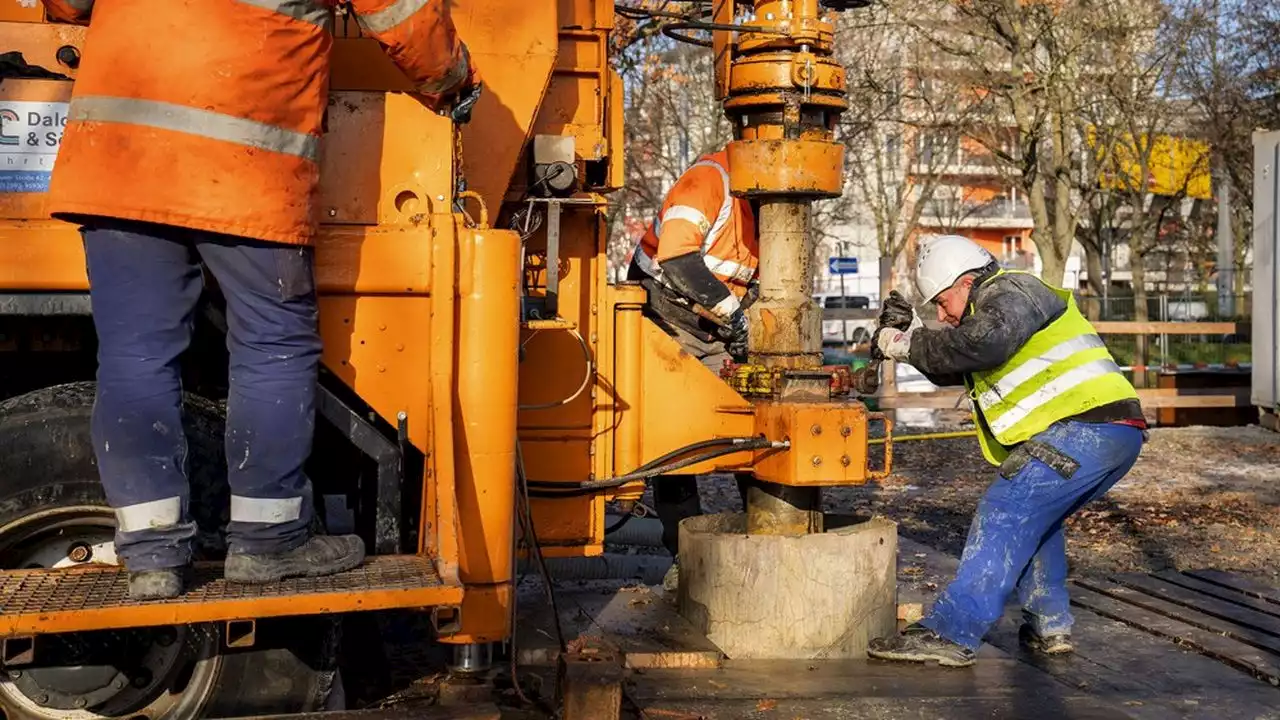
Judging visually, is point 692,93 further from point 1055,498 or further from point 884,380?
point 1055,498

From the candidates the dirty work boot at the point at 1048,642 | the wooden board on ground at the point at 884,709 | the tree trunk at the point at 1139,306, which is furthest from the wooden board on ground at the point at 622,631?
the tree trunk at the point at 1139,306

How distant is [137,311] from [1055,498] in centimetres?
343

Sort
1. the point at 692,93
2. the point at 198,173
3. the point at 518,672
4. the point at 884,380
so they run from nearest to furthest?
the point at 198,173 → the point at 518,672 → the point at 884,380 → the point at 692,93

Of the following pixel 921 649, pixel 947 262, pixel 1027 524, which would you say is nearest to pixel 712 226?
pixel 947 262

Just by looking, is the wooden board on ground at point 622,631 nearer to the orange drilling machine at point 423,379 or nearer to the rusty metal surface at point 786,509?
the orange drilling machine at point 423,379

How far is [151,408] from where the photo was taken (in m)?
3.55

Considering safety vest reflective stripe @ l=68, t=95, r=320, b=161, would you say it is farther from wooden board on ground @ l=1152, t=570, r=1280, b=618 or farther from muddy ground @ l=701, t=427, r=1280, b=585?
muddy ground @ l=701, t=427, r=1280, b=585

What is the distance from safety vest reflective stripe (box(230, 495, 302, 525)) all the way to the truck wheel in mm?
241

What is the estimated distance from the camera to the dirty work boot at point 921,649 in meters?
4.89

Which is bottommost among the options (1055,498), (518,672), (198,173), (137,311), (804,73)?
(518,672)

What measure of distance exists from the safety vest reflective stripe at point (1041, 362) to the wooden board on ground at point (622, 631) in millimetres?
1551

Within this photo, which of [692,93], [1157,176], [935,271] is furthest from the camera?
[1157,176]

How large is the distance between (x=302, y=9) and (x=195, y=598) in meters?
1.59

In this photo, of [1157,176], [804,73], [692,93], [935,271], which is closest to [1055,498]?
[935,271]
